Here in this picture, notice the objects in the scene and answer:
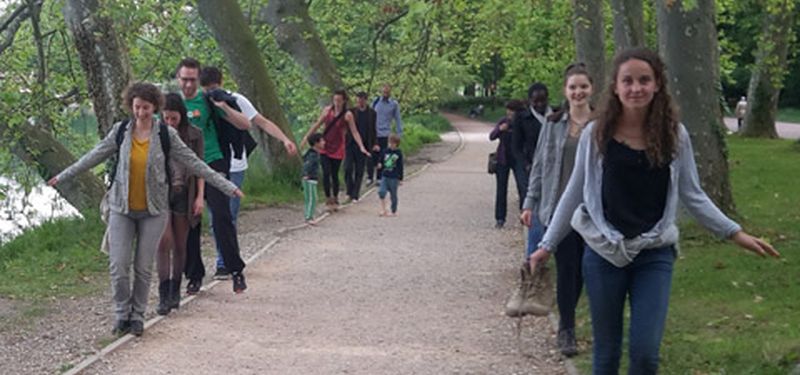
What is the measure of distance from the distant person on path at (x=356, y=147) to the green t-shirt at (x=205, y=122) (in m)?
8.94

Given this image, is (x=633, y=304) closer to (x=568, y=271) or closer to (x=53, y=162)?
(x=568, y=271)

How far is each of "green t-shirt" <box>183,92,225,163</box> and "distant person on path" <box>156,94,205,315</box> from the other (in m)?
0.63

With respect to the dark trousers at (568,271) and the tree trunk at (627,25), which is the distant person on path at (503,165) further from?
the dark trousers at (568,271)

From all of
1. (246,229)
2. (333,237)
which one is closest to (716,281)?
(333,237)

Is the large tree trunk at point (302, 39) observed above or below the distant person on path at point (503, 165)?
above

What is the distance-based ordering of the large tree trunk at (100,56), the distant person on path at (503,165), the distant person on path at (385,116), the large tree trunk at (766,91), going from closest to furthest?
1. the distant person on path at (503,165)
2. the large tree trunk at (100,56)
3. the distant person on path at (385,116)
4. the large tree trunk at (766,91)

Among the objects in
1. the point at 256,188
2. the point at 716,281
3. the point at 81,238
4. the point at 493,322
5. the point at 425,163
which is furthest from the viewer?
the point at 425,163

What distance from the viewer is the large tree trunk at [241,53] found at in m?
20.2

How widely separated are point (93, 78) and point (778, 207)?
30.2 feet

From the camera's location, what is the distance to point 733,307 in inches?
349

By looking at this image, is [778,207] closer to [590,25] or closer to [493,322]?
[590,25]

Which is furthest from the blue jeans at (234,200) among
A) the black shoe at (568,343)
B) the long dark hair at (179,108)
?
the black shoe at (568,343)

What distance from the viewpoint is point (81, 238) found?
1484 cm

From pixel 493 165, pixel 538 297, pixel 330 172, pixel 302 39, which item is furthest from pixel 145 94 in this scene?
pixel 302 39
